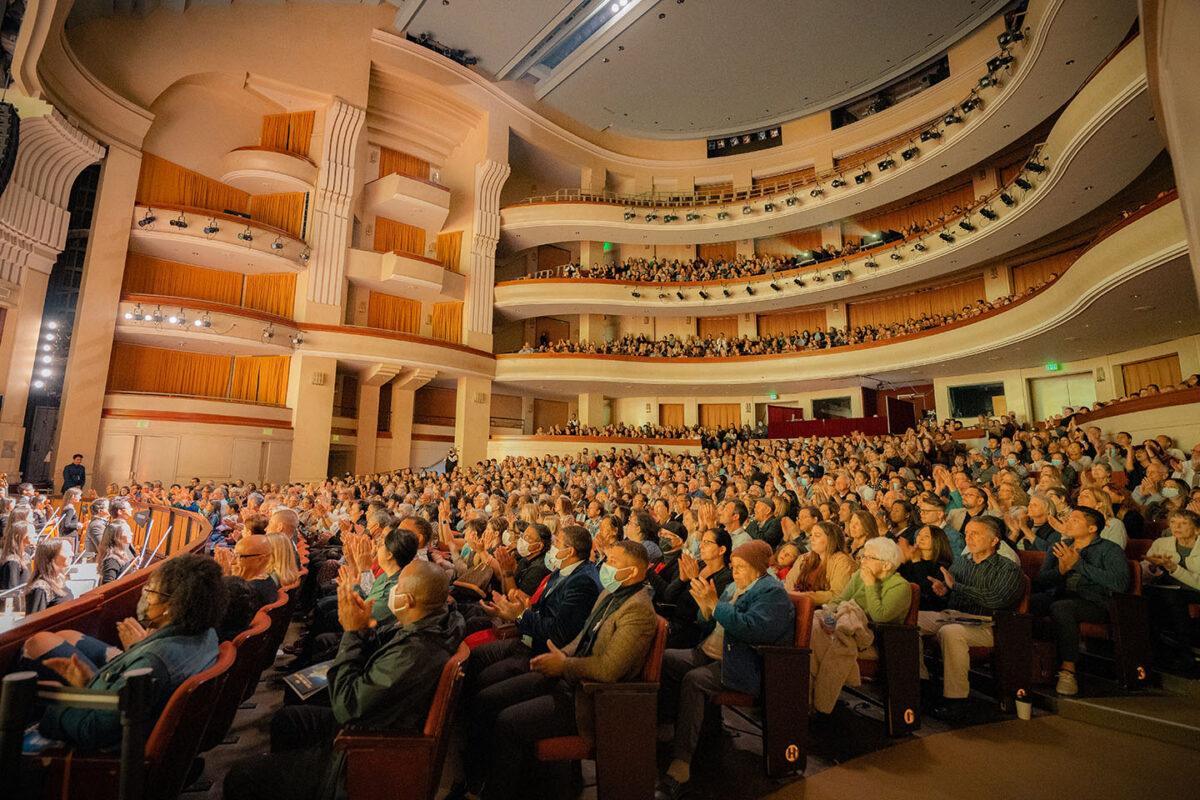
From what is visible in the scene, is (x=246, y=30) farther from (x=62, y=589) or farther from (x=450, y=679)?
(x=450, y=679)

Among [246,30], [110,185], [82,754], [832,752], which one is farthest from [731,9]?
[82,754]

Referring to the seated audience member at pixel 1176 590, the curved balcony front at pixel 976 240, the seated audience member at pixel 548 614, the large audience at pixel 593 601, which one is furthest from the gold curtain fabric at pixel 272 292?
the seated audience member at pixel 1176 590

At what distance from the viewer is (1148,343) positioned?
9.22 m

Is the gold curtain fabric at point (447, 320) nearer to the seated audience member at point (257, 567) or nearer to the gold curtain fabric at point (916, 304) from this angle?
the gold curtain fabric at point (916, 304)

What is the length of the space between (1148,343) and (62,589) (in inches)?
525

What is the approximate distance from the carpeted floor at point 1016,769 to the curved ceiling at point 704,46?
47.0 ft

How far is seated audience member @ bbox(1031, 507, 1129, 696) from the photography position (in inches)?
A: 109

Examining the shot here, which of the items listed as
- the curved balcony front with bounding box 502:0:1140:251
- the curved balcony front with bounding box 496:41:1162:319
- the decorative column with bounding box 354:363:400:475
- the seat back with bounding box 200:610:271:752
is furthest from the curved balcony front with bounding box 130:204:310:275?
the seat back with bounding box 200:610:271:752

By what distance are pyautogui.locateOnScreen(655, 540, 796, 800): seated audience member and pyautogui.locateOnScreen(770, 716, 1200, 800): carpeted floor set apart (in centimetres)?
36

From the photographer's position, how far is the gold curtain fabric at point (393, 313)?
13820 millimetres

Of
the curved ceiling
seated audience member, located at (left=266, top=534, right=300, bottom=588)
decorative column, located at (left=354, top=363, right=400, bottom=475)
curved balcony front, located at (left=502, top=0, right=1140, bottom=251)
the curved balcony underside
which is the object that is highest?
the curved ceiling

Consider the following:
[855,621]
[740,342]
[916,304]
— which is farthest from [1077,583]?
[916,304]

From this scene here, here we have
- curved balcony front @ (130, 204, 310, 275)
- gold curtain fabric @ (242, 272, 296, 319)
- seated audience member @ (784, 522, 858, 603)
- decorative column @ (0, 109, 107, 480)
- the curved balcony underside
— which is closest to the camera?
seated audience member @ (784, 522, 858, 603)

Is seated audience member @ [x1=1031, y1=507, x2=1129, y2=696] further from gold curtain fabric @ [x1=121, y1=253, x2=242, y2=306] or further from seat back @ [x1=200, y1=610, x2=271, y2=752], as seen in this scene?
gold curtain fabric @ [x1=121, y1=253, x2=242, y2=306]
